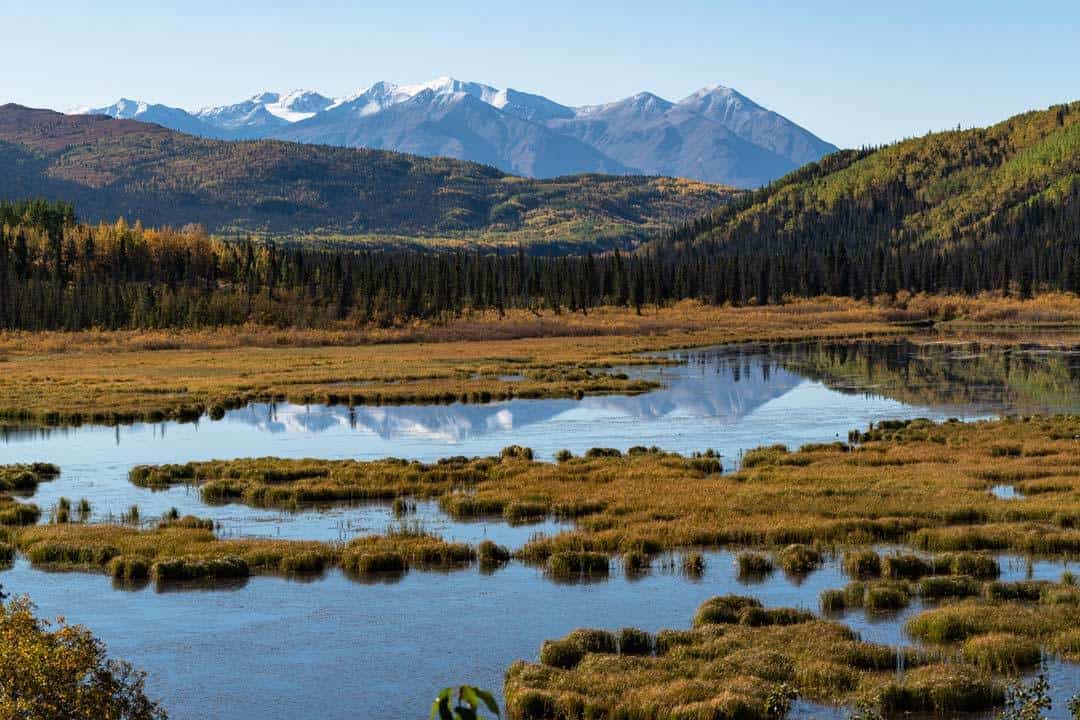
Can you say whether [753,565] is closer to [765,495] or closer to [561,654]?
[765,495]

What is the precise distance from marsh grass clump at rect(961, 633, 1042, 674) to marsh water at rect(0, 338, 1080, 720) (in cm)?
49

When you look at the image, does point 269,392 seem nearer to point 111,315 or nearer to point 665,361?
point 665,361

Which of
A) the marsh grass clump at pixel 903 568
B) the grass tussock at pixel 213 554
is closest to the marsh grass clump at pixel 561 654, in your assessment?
the grass tussock at pixel 213 554

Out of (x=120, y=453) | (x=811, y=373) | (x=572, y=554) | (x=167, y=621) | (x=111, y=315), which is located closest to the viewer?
(x=167, y=621)

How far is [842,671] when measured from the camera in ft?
79.9

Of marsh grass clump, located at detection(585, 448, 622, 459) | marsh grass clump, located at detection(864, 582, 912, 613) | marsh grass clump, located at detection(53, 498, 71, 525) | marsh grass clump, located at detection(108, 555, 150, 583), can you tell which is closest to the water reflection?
marsh grass clump, located at detection(864, 582, 912, 613)

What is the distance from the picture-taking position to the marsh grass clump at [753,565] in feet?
109

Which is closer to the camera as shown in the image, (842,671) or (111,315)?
(842,671)

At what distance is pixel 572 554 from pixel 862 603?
25.4ft

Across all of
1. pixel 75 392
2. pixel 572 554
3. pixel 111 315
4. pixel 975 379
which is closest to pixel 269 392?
pixel 75 392

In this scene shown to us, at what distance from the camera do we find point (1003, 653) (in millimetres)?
25219

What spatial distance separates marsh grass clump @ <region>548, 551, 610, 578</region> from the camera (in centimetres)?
3362

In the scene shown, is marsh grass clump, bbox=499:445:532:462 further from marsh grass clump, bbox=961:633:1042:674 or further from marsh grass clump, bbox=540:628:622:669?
marsh grass clump, bbox=961:633:1042:674

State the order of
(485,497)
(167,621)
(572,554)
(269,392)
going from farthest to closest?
1. (269,392)
2. (485,497)
3. (572,554)
4. (167,621)
